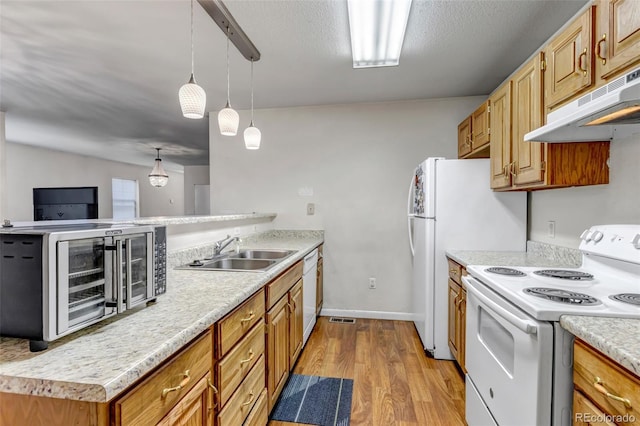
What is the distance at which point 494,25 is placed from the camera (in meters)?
2.00

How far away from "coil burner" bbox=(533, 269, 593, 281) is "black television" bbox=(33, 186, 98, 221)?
22.0 ft

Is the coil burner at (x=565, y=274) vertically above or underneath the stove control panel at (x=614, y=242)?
underneath

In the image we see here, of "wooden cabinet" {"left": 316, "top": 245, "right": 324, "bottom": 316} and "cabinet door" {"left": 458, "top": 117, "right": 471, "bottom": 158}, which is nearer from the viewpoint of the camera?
"cabinet door" {"left": 458, "top": 117, "right": 471, "bottom": 158}

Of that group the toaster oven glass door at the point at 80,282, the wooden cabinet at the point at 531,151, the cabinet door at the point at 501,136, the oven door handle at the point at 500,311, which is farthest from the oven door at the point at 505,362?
the toaster oven glass door at the point at 80,282

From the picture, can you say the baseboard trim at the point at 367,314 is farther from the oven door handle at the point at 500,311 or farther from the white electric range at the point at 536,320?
the oven door handle at the point at 500,311

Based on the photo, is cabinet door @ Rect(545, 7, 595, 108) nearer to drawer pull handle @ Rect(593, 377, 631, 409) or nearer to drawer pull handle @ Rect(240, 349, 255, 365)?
drawer pull handle @ Rect(593, 377, 631, 409)

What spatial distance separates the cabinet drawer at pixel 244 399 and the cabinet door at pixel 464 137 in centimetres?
257

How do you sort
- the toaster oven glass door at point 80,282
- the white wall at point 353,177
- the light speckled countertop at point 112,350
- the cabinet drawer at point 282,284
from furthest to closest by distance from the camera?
the white wall at point 353,177
the cabinet drawer at point 282,284
the toaster oven glass door at point 80,282
the light speckled countertop at point 112,350

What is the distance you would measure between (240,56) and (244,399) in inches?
90.1

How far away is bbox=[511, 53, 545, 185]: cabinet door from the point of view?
1.78 metres

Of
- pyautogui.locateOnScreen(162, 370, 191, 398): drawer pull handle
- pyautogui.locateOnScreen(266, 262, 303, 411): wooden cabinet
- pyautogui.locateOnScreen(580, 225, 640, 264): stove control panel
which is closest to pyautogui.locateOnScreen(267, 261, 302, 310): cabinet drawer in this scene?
pyautogui.locateOnScreen(266, 262, 303, 411): wooden cabinet

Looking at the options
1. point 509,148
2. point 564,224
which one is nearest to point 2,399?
point 509,148

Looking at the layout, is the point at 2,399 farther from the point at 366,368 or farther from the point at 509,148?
the point at 509,148

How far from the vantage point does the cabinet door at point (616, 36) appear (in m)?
1.17
